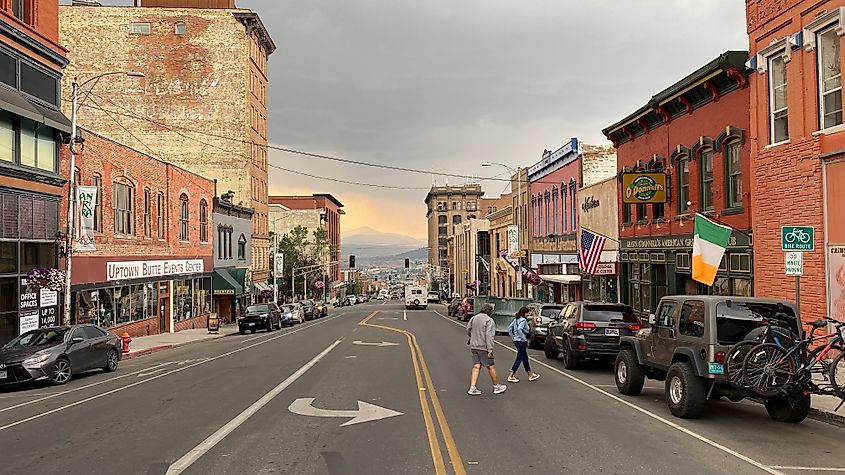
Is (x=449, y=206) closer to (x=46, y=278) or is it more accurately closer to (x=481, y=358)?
(x=46, y=278)

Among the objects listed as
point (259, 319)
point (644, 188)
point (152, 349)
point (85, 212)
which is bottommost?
point (152, 349)

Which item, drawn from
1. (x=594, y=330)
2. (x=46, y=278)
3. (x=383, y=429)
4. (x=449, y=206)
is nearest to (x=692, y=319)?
(x=383, y=429)

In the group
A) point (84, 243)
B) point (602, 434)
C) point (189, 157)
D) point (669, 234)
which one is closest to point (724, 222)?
point (669, 234)

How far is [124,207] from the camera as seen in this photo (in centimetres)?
3638

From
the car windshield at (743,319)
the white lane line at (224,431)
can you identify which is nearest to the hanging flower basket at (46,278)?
the white lane line at (224,431)

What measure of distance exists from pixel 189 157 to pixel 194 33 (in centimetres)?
1037

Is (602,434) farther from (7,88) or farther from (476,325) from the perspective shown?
(7,88)

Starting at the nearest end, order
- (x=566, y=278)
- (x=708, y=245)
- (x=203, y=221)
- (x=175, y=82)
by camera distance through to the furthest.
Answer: (x=708, y=245), (x=566, y=278), (x=203, y=221), (x=175, y=82)

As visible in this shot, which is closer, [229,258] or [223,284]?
[223,284]

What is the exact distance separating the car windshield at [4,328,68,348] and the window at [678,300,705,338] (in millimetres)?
15209

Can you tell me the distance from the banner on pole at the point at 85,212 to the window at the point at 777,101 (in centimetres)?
2122

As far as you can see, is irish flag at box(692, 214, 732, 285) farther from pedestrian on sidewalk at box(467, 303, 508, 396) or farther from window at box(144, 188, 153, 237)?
window at box(144, 188, 153, 237)

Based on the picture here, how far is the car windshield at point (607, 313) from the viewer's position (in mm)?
19312

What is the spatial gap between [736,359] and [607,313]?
26.8 feet
